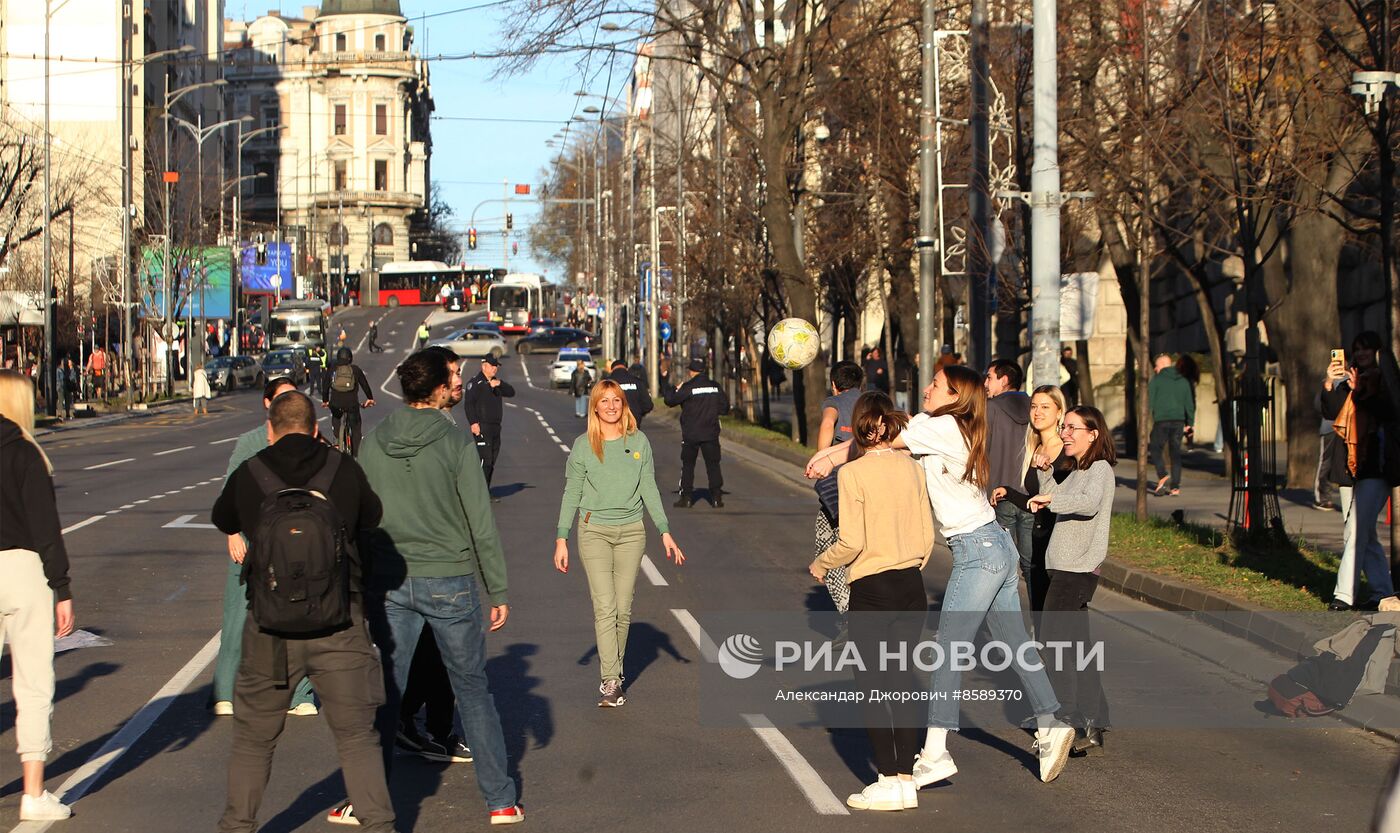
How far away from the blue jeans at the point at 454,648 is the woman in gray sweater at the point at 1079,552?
2.86 m

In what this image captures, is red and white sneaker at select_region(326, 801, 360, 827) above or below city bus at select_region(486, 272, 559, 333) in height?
below

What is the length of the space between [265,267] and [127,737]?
92.7m

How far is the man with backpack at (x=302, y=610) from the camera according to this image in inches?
224

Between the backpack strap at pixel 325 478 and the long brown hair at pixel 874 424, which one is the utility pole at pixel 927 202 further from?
the backpack strap at pixel 325 478

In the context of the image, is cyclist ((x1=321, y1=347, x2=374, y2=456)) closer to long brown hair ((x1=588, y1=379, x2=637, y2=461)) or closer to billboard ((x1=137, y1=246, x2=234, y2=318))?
long brown hair ((x1=588, y1=379, x2=637, y2=461))

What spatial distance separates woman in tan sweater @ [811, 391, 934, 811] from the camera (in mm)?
6934

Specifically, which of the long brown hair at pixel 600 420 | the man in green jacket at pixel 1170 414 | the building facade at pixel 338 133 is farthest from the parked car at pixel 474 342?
the long brown hair at pixel 600 420

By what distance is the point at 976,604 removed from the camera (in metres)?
7.37

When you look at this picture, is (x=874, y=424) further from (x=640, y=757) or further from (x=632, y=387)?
(x=632, y=387)

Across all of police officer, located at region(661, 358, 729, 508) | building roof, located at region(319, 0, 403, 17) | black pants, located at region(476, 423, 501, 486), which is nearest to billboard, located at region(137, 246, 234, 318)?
black pants, located at region(476, 423, 501, 486)

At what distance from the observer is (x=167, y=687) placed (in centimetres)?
951

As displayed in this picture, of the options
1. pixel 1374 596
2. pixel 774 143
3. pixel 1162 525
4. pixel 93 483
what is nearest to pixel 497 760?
pixel 1374 596

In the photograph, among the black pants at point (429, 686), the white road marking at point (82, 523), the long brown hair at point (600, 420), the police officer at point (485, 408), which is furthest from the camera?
the police officer at point (485, 408)

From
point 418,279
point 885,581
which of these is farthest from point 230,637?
point 418,279
